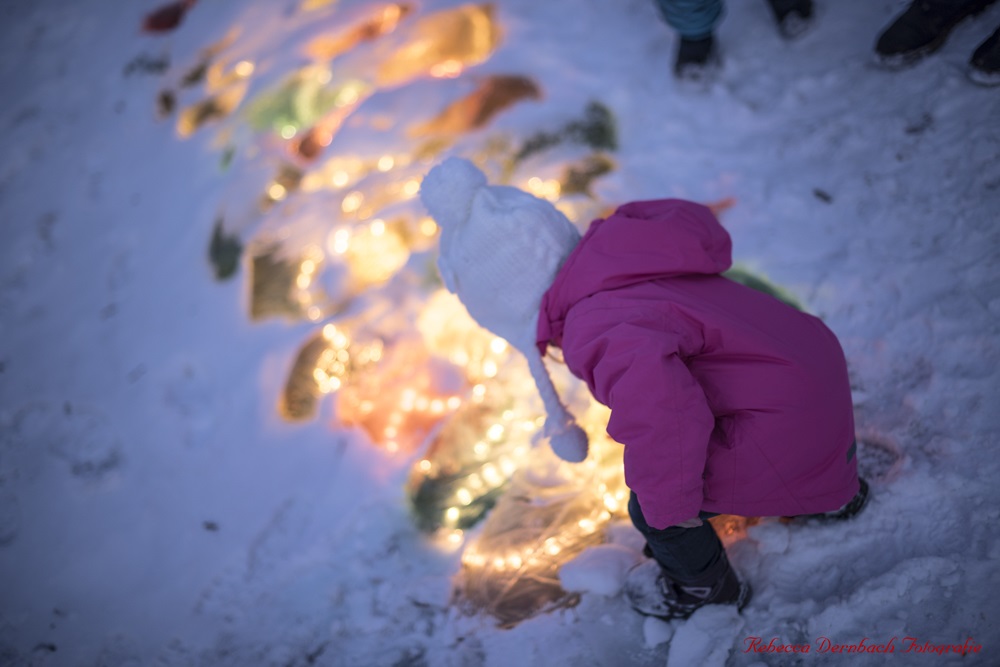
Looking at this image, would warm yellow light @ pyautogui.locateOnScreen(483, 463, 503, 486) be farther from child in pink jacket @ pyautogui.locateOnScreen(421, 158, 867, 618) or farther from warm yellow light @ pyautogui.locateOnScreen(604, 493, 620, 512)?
child in pink jacket @ pyautogui.locateOnScreen(421, 158, 867, 618)

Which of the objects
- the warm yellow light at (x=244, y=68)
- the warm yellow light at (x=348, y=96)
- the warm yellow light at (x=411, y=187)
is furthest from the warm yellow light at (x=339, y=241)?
the warm yellow light at (x=244, y=68)

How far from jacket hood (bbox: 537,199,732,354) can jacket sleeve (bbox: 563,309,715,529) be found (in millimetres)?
133

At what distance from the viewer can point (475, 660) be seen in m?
2.12

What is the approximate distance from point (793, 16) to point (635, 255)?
2001 mm

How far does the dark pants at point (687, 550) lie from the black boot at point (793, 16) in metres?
2.27

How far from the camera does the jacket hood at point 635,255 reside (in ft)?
5.74

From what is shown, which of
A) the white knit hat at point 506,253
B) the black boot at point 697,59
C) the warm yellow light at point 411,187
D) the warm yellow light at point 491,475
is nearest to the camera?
the white knit hat at point 506,253

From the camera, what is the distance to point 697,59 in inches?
124

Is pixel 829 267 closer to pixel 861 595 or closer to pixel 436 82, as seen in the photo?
pixel 861 595

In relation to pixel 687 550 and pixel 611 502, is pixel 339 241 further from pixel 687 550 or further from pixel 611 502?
pixel 687 550

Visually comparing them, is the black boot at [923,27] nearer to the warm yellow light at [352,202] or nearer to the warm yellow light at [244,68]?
the warm yellow light at [352,202]

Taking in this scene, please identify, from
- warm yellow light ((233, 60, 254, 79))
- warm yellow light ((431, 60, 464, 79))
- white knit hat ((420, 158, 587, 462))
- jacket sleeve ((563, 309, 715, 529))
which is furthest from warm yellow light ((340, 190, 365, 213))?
jacket sleeve ((563, 309, 715, 529))

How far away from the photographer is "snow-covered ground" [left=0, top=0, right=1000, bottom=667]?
197cm

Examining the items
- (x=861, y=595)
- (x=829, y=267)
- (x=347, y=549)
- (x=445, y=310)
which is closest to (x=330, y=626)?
(x=347, y=549)
